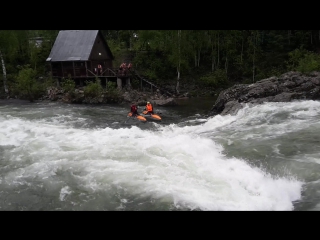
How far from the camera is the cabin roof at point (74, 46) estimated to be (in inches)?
1191

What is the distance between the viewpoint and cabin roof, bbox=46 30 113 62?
30250 millimetres

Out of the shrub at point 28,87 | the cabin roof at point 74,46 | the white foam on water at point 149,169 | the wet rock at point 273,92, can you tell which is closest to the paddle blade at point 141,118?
the white foam on water at point 149,169

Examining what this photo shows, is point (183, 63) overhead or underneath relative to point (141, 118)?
overhead

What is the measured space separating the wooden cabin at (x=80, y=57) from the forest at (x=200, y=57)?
2.14 metres

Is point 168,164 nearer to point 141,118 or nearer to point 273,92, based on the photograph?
point 141,118

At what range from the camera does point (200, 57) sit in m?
34.6

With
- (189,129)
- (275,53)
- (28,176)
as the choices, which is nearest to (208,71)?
(275,53)

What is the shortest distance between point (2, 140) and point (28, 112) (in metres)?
7.31

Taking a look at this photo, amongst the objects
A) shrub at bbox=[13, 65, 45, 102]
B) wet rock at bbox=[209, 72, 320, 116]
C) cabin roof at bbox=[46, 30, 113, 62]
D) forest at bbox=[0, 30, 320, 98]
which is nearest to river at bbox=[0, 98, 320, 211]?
wet rock at bbox=[209, 72, 320, 116]

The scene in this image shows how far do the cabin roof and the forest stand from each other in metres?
2.83

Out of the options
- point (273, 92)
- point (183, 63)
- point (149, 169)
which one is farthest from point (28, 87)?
point (149, 169)

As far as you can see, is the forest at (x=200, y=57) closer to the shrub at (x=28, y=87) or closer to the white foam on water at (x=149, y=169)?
the shrub at (x=28, y=87)

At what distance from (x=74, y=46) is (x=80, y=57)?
6.57 feet
